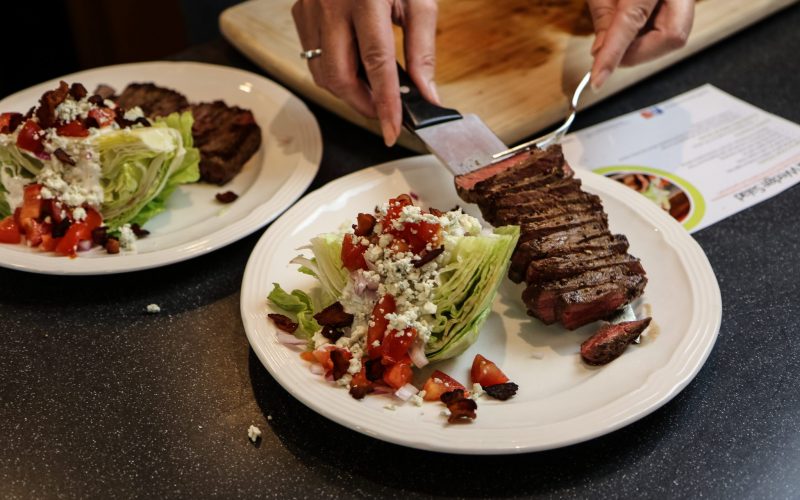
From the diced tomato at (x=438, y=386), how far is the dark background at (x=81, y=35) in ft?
12.5

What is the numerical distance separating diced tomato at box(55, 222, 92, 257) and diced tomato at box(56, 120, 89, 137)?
1.03 feet

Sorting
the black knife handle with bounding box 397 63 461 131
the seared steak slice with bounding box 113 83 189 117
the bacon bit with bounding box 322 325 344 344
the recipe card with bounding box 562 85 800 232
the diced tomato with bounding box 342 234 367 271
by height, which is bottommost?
the recipe card with bounding box 562 85 800 232

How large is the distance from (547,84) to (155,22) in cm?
323

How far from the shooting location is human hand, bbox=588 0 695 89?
114 inches

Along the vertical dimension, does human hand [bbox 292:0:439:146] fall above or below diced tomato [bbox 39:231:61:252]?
above

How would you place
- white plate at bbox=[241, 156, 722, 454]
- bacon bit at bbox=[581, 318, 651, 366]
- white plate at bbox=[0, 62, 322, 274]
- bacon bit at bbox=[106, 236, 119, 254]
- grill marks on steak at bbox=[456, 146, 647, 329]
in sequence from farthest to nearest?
bacon bit at bbox=[106, 236, 119, 254], white plate at bbox=[0, 62, 322, 274], grill marks on steak at bbox=[456, 146, 647, 329], bacon bit at bbox=[581, 318, 651, 366], white plate at bbox=[241, 156, 722, 454]

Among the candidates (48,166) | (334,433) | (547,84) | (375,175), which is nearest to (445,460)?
(334,433)

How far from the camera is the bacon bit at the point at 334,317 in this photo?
2.07 meters

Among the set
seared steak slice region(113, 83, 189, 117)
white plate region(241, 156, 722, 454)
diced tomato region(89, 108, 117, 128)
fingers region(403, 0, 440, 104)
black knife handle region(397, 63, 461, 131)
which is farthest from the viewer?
seared steak slice region(113, 83, 189, 117)

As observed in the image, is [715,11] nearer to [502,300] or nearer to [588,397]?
[502,300]

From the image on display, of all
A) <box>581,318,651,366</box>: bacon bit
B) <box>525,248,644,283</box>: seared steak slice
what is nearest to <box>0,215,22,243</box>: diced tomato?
<box>525,248,644,283</box>: seared steak slice

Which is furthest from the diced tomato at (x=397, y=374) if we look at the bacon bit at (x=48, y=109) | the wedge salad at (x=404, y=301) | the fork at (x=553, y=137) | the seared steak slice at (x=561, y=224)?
the bacon bit at (x=48, y=109)

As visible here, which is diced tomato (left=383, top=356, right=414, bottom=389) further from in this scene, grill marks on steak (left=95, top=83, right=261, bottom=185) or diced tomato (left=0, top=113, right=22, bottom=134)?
diced tomato (left=0, top=113, right=22, bottom=134)

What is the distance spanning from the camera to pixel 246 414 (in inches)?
80.4
